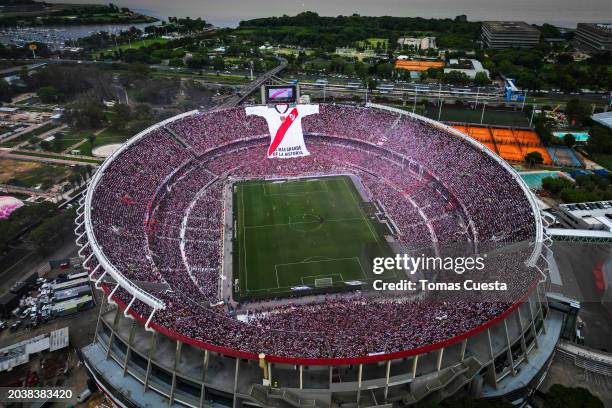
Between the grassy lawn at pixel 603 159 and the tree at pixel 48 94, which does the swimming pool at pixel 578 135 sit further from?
the tree at pixel 48 94

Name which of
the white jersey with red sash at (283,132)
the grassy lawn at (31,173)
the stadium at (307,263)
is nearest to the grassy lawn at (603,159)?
the stadium at (307,263)

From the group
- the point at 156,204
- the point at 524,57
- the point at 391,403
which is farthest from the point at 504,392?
the point at 524,57

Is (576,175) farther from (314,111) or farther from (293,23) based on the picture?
(293,23)

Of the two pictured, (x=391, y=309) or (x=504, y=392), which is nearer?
(x=504, y=392)

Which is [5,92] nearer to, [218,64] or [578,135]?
[218,64]

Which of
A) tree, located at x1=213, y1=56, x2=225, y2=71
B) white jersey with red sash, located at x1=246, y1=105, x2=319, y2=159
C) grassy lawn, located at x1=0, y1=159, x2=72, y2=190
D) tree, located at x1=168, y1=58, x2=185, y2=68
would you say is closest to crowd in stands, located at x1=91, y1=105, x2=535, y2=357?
white jersey with red sash, located at x1=246, y1=105, x2=319, y2=159

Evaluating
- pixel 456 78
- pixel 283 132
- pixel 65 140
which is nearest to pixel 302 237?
pixel 283 132
